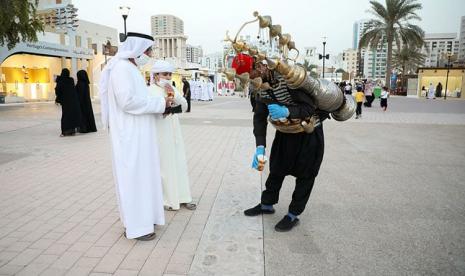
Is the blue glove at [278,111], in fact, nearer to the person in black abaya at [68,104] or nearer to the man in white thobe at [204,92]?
the person in black abaya at [68,104]

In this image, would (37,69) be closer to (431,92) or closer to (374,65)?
(431,92)

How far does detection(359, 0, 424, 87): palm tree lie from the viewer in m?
33.2

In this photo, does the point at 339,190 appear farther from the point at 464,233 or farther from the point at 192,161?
the point at 192,161

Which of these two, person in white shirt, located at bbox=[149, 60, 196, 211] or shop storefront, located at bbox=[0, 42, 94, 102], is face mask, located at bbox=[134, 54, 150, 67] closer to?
person in white shirt, located at bbox=[149, 60, 196, 211]

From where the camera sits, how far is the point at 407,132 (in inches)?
446

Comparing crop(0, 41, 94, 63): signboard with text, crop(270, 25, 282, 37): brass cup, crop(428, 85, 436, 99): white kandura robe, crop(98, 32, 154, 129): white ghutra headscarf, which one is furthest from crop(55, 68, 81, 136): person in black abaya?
crop(428, 85, 436, 99): white kandura robe

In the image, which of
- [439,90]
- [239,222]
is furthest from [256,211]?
[439,90]

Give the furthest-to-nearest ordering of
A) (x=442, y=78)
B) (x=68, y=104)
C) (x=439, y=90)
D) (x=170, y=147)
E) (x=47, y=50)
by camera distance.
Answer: (x=442, y=78), (x=439, y=90), (x=47, y=50), (x=68, y=104), (x=170, y=147)

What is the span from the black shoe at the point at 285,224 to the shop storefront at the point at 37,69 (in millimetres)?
26277

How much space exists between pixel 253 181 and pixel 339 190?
1.31 metres

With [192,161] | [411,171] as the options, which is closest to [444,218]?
[411,171]

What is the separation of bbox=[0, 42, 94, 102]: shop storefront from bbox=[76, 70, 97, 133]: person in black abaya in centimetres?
1704

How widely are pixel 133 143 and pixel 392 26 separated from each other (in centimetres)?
3628

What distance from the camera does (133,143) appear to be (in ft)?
11.0
